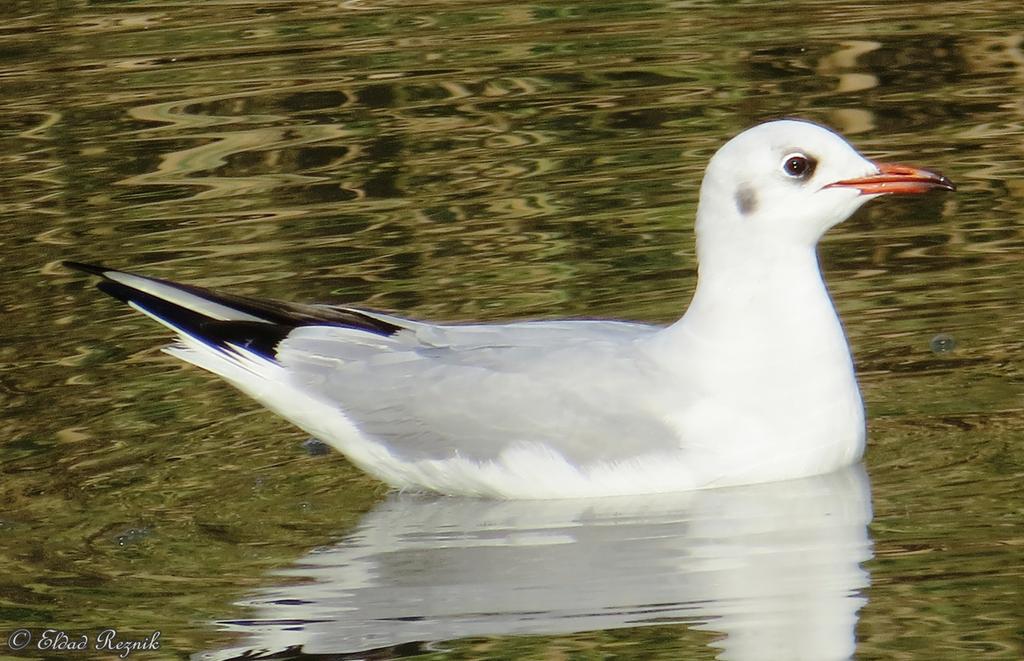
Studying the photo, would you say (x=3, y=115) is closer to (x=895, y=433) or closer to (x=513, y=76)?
(x=513, y=76)

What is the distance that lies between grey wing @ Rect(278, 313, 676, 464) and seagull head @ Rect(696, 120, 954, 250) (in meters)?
0.52

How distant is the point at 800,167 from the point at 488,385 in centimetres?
118

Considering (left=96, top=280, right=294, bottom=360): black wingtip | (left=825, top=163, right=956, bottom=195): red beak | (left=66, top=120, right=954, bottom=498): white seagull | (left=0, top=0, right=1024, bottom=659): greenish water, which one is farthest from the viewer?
(left=96, top=280, right=294, bottom=360): black wingtip

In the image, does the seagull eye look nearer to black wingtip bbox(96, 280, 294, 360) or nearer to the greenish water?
the greenish water

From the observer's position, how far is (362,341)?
7008 mm

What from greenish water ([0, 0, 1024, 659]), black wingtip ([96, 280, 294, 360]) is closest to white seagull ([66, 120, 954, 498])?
greenish water ([0, 0, 1024, 659])

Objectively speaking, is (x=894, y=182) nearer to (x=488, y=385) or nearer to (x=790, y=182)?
(x=790, y=182)

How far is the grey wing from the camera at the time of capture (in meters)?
6.49

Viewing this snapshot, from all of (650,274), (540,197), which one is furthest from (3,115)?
(650,274)

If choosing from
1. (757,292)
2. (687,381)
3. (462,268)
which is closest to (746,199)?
(757,292)

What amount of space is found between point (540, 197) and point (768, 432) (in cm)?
373

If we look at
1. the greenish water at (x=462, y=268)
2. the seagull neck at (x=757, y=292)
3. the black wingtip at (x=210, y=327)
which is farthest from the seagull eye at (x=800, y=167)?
the black wingtip at (x=210, y=327)

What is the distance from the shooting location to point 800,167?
259 inches

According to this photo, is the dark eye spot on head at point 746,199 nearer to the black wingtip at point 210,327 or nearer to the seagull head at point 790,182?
the seagull head at point 790,182
